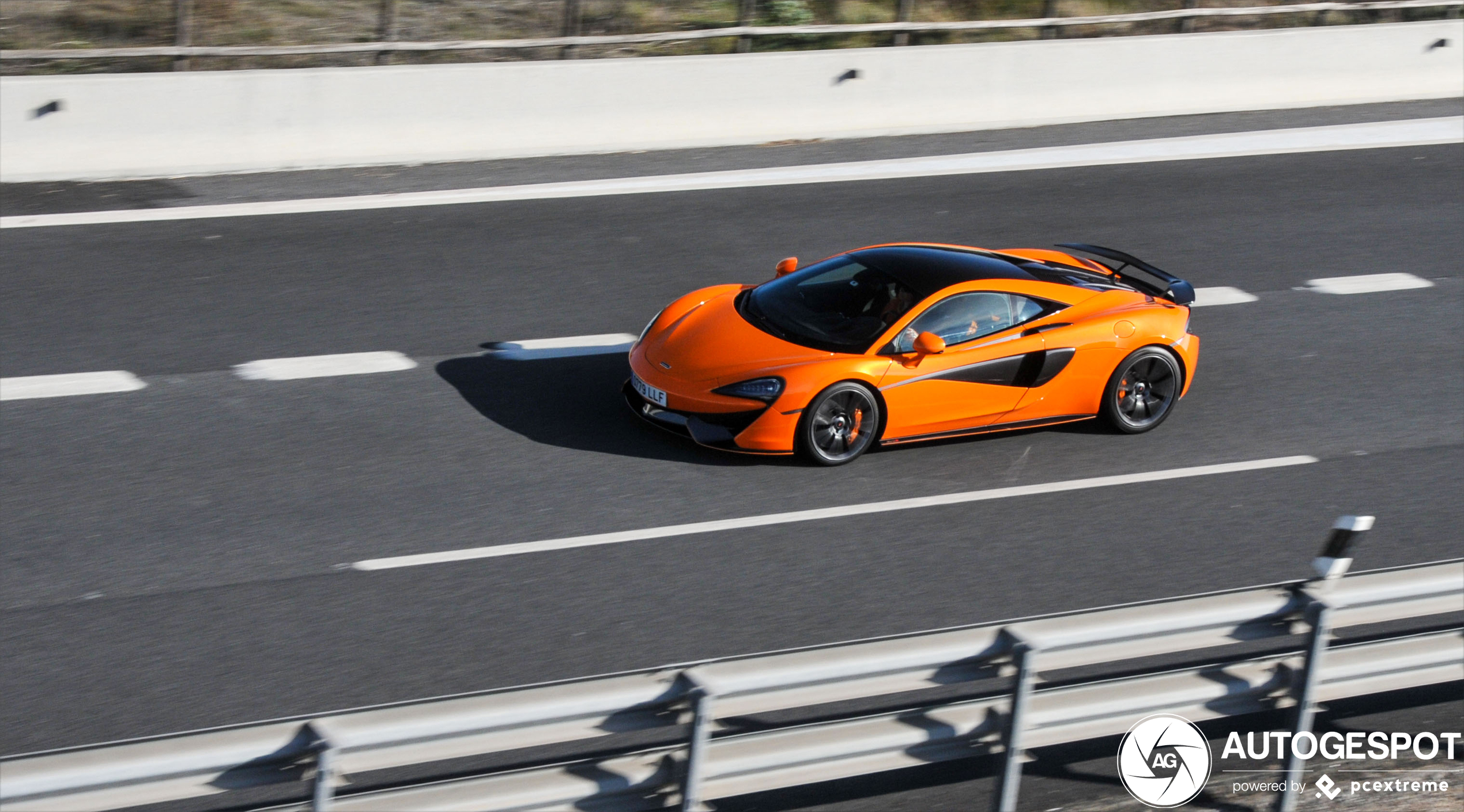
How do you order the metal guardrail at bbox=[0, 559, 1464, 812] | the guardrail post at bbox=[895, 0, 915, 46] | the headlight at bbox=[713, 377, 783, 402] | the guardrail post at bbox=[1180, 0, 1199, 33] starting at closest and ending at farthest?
the metal guardrail at bbox=[0, 559, 1464, 812]
the headlight at bbox=[713, 377, 783, 402]
the guardrail post at bbox=[895, 0, 915, 46]
the guardrail post at bbox=[1180, 0, 1199, 33]

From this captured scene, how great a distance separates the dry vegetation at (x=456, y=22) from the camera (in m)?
14.5

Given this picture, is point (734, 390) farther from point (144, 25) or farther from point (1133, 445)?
point (144, 25)

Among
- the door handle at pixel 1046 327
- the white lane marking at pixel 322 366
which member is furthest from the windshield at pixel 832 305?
the white lane marking at pixel 322 366

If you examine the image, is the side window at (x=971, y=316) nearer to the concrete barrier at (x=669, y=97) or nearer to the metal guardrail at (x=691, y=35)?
the concrete barrier at (x=669, y=97)

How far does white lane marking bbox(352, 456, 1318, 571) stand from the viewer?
8.02 m

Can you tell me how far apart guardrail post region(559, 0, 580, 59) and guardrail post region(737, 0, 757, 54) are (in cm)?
181

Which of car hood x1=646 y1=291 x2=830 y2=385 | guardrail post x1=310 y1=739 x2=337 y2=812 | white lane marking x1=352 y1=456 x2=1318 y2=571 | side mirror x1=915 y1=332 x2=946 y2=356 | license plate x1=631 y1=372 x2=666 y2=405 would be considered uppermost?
side mirror x1=915 y1=332 x2=946 y2=356

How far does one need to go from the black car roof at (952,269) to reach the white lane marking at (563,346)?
6.76 ft

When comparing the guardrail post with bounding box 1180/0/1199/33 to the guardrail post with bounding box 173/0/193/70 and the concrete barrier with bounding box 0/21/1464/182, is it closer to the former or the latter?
the concrete barrier with bounding box 0/21/1464/182

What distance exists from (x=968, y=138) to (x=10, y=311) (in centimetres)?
1032

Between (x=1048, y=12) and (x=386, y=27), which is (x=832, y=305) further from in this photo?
(x=1048, y=12)

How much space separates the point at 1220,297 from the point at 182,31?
10.1 metres

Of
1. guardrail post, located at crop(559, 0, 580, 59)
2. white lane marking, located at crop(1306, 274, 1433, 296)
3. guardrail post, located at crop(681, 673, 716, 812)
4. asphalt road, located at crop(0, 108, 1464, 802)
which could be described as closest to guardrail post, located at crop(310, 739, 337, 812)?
guardrail post, located at crop(681, 673, 716, 812)

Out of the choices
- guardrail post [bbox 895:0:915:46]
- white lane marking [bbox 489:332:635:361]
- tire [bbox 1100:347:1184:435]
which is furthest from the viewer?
guardrail post [bbox 895:0:915:46]
